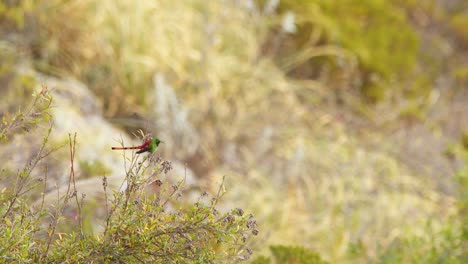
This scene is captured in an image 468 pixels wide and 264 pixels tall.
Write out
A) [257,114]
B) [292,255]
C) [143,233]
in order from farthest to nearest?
1. [257,114]
2. [292,255]
3. [143,233]

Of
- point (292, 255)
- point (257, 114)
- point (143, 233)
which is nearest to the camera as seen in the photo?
point (143, 233)

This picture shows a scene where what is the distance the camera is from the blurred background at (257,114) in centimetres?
380

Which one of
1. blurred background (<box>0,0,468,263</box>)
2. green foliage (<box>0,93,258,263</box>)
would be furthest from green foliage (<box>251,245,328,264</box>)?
green foliage (<box>0,93,258,263</box>)

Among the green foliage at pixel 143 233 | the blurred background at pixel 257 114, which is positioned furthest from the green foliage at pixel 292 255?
the green foliage at pixel 143 233

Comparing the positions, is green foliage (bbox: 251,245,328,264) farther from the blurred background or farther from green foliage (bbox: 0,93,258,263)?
green foliage (bbox: 0,93,258,263)

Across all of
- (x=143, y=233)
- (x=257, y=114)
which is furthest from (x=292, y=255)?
(x=257, y=114)

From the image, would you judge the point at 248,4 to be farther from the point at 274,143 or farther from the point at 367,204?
the point at 367,204

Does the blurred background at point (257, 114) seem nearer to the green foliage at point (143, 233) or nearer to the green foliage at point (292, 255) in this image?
the green foliage at point (292, 255)

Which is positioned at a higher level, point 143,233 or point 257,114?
point 257,114

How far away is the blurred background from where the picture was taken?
3.80m

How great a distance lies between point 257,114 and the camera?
16.7 ft

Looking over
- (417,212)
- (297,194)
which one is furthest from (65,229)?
(417,212)

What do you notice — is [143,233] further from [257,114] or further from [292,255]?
[257,114]

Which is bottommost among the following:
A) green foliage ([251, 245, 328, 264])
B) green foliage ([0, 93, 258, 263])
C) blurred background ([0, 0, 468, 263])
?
green foliage ([0, 93, 258, 263])
